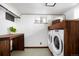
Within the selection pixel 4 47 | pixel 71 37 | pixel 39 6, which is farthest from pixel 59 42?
pixel 39 6

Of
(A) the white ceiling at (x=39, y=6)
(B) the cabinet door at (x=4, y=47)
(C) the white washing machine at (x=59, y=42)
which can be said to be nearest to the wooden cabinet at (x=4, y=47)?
(B) the cabinet door at (x=4, y=47)

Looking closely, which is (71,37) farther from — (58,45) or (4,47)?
(4,47)

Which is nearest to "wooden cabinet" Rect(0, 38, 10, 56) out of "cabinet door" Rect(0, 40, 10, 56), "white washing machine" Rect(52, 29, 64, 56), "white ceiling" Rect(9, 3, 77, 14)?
"cabinet door" Rect(0, 40, 10, 56)

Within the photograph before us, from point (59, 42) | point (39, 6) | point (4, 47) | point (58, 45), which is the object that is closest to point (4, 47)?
point (4, 47)

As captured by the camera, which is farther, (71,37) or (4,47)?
(71,37)

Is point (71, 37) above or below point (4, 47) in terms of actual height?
above

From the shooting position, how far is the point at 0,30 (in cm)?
351

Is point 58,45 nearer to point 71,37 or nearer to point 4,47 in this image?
point 71,37

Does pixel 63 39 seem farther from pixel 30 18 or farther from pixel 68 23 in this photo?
pixel 30 18

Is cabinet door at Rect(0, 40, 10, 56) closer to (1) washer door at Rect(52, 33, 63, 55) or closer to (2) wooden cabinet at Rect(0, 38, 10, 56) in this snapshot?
(2) wooden cabinet at Rect(0, 38, 10, 56)

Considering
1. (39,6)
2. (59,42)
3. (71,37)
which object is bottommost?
(59,42)

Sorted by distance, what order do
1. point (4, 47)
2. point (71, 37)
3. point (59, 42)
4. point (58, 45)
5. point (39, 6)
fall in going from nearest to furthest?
point (4, 47) → point (71, 37) → point (59, 42) → point (58, 45) → point (39, 6)

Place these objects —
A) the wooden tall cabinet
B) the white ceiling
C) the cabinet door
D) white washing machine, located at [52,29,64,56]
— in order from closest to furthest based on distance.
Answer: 1. the cabinet door
2. the wooden tall cabinet
3. white washing machine, located at [52,29,64,56]
4. the white ceiling

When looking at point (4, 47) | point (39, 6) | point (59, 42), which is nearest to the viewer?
point (4, 47)
